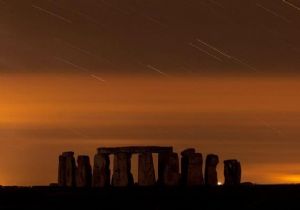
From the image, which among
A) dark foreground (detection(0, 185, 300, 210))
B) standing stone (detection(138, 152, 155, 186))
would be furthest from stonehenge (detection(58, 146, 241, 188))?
dark foreground (detection(0, 185, 300, 210))

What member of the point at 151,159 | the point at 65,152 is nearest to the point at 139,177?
the point at 151,159

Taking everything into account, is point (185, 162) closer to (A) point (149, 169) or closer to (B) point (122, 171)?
(A) point (149, 169)

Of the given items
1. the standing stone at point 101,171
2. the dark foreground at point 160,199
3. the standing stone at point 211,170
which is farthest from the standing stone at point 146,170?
the dark foreground at point 160,199

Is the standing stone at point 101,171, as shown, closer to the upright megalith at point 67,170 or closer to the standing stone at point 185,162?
the upright megalith at point 67,170

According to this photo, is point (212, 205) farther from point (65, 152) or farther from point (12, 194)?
point (65, 152)

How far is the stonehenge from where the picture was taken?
116 feet

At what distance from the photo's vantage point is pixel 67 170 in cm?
3703

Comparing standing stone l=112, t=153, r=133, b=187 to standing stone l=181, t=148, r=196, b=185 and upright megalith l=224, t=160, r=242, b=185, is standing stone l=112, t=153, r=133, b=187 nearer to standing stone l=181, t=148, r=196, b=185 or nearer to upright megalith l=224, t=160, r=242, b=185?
standing stone l=181, t=148, r=196, b=185

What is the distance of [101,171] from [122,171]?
34.5 inches

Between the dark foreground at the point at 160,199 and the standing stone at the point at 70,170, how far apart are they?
4.22 meters

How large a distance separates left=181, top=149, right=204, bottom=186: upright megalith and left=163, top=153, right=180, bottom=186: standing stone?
8.6 inches

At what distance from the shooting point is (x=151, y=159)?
3556 centimetres

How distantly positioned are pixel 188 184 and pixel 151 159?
4.94ft

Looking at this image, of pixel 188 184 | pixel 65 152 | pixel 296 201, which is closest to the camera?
pixel 296 201
